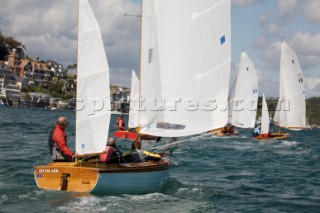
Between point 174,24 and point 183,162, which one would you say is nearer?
point 174,24

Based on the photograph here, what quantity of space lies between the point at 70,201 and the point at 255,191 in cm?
610

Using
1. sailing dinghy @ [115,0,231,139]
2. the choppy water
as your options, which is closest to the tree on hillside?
the choppy water

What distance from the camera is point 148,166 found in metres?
13.8

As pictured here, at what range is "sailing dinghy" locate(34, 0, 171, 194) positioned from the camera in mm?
12906

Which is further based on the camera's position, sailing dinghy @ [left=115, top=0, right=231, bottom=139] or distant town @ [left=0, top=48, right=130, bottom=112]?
distant town @ [left=0, top=48, right=130, bottom=112]

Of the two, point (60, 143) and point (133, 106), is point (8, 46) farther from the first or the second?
point (60, 143)

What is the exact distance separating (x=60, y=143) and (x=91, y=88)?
166cm

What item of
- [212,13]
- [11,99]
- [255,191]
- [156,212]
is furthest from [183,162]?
[11,99]

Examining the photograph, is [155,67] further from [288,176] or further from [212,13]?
[288,176]

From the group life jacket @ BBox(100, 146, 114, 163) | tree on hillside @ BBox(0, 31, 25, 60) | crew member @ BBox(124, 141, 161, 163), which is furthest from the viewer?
tree on hillside @ BBox(0, 31, 25, 60)

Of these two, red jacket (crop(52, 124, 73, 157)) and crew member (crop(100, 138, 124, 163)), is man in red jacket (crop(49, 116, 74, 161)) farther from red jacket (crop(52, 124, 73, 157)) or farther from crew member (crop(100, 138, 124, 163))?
crew member (crop(100, 138, 124, 163))

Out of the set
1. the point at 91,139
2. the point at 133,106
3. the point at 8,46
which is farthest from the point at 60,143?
the point at 8,46

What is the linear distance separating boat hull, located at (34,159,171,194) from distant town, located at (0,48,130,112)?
124667 mm

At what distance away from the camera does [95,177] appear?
12828 millimetres
